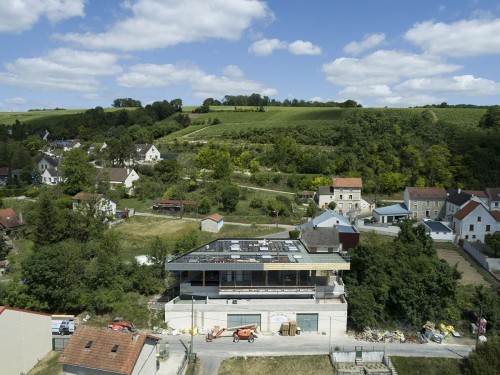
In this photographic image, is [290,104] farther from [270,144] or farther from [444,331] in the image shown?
[444,331]

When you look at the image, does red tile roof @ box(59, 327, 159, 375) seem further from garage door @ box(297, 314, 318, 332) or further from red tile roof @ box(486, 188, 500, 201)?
red tile roof @ box(486, 188, 500, 201)

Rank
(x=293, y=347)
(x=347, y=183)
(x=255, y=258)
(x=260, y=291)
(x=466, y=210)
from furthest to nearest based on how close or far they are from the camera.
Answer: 1. (x=347, y=183)
2. (x=466, y=210)
3. (x=255, y=258)
4. (x=260, y=291)
5. (x=293, y=347)

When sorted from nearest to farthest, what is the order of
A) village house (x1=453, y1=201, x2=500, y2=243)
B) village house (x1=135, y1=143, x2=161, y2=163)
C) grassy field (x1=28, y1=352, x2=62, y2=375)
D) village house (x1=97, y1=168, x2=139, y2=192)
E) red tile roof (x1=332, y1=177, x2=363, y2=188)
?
1. grassy field (x1=28, y1=352, x2=62, y2=375)
2. village house (x1=453, y1=201, x2=500, y2=243)
3. red tile roof (x1=332, y1=177, x2=363, y2=188)
4. village house (x1=97, y1=168, x2=139, y2=192)
5. village house (x1=135, y1=143, x2=161, y2=163)

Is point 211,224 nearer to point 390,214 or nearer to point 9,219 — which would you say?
point 390,214

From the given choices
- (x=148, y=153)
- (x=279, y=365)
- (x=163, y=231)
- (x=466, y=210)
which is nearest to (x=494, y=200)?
(x=466, y=210)

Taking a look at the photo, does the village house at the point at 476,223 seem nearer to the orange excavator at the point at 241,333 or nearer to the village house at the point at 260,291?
the village house at the point at 260,291

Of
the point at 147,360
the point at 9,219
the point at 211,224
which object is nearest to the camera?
the point at 147,360

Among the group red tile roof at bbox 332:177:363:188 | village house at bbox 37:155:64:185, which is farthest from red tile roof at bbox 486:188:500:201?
village house at bbox 37:155:64:185
